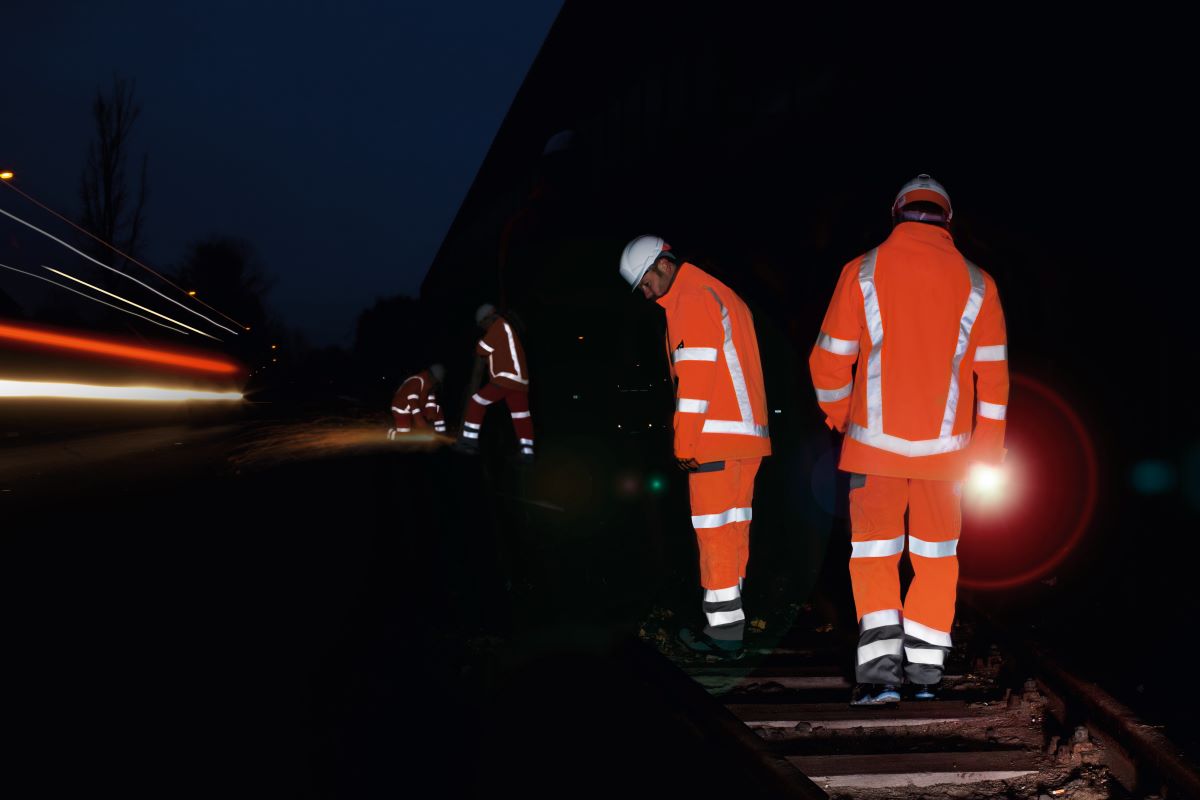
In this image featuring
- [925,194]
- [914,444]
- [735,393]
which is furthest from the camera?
[735,393]

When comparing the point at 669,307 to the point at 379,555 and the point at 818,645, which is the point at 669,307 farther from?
the point at 379,555

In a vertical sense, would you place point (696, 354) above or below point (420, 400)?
above

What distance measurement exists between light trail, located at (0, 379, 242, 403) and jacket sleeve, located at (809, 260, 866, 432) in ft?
51.5

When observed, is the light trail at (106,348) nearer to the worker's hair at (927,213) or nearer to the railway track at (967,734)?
the railway track at (967,734)

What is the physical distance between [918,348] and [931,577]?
94 cm

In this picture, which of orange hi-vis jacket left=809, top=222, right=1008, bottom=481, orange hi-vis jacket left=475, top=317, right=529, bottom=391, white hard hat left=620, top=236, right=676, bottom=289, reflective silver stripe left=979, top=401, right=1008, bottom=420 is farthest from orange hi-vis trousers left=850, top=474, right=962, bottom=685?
orange hi-vis jacket left=475, top=317, right=529, bottom=391

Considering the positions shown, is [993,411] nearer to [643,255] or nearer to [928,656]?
[928,656]

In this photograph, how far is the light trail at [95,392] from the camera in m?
15.1

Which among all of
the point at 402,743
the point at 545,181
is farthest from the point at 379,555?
the point at 545,181

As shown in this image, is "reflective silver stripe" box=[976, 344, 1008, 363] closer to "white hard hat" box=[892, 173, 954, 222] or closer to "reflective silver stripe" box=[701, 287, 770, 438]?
Answer: "white hard hat" box=[892, 173, 954, 222]

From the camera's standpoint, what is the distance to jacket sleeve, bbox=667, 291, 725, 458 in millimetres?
3949

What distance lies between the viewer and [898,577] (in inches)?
133

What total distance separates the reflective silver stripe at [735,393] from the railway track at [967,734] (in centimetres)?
114

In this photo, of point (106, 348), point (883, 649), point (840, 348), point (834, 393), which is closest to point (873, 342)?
point (840, 348)
